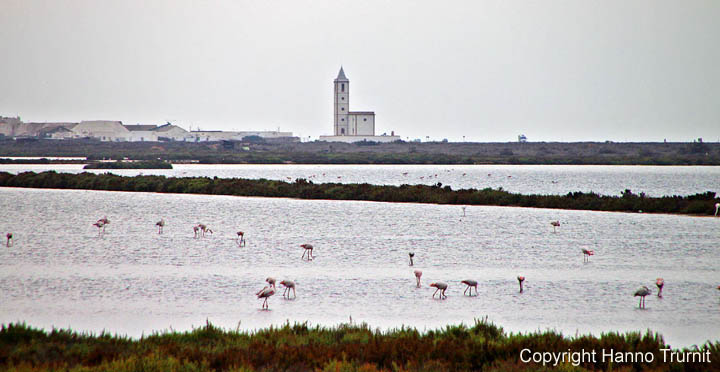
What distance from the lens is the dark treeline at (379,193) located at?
35188 mm

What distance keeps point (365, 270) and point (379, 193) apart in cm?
2387

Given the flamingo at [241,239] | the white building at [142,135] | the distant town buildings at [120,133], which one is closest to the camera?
the flamingo at [241,239]

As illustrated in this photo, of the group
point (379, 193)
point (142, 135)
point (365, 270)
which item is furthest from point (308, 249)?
point (142, 135)

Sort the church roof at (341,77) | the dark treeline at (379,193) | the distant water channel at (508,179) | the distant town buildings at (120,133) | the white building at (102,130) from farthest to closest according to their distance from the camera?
the distant town buildings at (120,133) < the white building at (102,130) < the church roof at (341,77) < the distant water channel at (508,179) < the dark treeline at (379,193)

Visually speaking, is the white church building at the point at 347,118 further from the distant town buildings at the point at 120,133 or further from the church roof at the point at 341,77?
the distant town buildings at the point at 120,133

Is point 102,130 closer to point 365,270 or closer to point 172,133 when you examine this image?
point 172,133

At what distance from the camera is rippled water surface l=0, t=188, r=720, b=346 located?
13.2 m

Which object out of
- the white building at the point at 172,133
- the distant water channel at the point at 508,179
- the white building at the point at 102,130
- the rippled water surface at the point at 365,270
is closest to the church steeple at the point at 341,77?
the white building at the point at 172,133

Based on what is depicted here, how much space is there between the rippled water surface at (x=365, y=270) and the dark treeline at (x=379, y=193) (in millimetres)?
2196

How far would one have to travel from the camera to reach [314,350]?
9.81 metres

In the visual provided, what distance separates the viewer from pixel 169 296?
15.1 meters

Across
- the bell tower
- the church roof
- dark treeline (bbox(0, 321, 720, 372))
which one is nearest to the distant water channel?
dark treeline (bbox(0, 321, 720, 372))

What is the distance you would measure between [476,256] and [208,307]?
31.1ft

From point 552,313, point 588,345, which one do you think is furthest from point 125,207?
point 588,345
